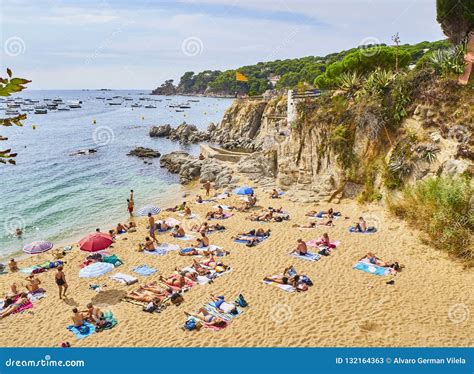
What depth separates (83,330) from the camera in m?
11.9

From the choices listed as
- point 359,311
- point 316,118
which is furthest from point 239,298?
point 316,118

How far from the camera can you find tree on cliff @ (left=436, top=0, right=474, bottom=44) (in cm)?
2286

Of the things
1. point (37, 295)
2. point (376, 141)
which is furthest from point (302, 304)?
point (376, 141)

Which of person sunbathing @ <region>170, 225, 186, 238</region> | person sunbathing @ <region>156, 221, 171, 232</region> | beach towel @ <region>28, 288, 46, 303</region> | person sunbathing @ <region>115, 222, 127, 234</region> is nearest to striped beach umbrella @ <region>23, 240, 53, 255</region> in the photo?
beach towel @ <region>28, 288, 46, 303</region>

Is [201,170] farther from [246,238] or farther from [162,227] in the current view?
[246,238]

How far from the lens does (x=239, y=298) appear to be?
499 inches

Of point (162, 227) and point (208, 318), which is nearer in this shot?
point (208, 318)

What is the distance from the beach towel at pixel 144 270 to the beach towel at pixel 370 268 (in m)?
8.64

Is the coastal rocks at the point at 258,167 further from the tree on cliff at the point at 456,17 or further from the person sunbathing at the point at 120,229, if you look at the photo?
the tree on cliff at the point at 456,17

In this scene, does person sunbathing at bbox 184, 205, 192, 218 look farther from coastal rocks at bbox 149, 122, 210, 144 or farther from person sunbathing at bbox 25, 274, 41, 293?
coastal rocks at bbox 149, 122, 210, 144

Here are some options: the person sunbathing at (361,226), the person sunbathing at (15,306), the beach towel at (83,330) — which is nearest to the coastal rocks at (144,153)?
the person sunbathing at (361,226)

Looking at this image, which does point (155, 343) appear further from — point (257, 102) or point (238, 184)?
point (257, 102)

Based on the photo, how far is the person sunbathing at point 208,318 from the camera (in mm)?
11547

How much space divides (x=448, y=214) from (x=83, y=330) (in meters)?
14.0
